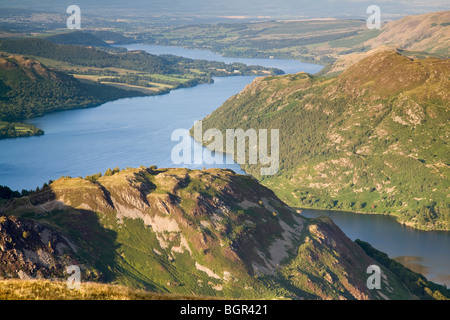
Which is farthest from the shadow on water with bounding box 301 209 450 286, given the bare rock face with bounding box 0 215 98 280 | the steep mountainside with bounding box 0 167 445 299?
the bare rock face with bounding box 0 215 98 280

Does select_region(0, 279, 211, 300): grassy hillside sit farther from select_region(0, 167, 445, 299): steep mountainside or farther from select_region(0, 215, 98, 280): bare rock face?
select_region(0, 167, 445, 299): steep mountainside

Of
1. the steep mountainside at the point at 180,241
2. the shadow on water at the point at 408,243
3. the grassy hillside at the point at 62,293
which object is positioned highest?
the grassy hillside at the point at 62,293

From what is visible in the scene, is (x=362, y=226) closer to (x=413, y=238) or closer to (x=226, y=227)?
(x=413, y=238)

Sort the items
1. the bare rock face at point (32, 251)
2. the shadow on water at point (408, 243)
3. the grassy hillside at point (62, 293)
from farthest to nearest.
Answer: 1. the shadow on water at point (408, 243)
2. the bare rock face at point (32, 251)
3. the grassy hillside at point (62, 293)

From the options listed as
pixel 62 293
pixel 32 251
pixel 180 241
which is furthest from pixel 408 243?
pixel 62 293

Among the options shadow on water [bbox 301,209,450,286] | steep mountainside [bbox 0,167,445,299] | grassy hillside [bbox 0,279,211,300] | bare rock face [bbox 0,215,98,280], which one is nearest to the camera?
grassy hillside [bbox 0,279,211,300]

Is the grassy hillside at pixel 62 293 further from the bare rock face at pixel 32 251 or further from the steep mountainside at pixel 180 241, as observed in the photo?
the steep mountainside at pixel 180 241

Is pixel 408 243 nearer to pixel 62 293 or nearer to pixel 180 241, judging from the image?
pixel 180 241

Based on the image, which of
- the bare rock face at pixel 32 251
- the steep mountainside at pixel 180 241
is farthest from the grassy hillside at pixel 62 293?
the steep mountainside at pixel 180 241

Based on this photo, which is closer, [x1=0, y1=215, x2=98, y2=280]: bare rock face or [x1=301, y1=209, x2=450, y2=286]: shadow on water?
[x1=0, y1=215, x2=98, y2=280]: bare rock face
